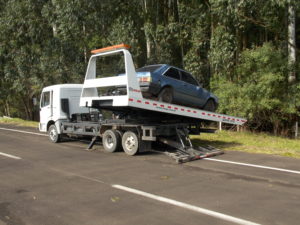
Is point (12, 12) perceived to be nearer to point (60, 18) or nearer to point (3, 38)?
point (3, 38)

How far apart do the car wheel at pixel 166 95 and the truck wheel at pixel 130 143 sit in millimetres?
1358

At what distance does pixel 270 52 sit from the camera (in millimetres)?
14875

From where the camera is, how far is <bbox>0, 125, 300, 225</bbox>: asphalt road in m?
4.41

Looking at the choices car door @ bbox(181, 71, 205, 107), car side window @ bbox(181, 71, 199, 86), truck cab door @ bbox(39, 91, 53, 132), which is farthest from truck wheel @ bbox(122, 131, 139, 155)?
truck cab door @ bbox(39, 91, 53, 132)

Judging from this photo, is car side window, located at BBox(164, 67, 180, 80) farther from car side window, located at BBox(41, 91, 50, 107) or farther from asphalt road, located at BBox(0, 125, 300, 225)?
car side window, located at BBox(41, 91, 50, 107)

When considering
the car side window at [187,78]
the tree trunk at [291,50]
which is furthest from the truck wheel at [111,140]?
the tree trunk at [291,50]

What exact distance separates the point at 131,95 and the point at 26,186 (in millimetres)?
3288

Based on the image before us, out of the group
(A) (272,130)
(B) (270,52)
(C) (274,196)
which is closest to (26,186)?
(C) (274,196)

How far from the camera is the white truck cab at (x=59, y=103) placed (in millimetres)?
12195

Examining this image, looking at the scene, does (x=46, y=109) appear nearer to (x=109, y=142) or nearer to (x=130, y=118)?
(x=109, y=142)

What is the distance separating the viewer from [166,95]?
9.71m

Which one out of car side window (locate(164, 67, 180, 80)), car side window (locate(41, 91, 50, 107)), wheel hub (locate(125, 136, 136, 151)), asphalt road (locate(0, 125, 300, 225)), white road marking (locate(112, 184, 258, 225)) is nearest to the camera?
white road marking (locate(112, 184, 258, 225))

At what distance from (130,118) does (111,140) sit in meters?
0.91

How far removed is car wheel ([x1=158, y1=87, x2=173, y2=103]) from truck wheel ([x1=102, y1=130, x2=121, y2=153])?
68.8 inches
